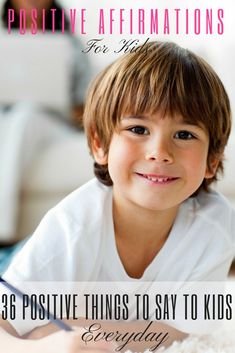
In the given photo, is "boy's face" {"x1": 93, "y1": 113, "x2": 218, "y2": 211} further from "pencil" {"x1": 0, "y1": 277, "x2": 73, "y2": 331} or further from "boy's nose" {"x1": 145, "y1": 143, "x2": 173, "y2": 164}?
"pencil" {"x1": 0, "y1": 277, "x2": 73, "y2": 331}

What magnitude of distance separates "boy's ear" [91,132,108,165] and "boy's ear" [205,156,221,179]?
9 cm

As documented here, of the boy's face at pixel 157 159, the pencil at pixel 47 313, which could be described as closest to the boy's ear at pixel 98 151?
the boy's face at pixel 157 159

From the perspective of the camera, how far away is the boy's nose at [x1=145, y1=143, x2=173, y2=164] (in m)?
0.51

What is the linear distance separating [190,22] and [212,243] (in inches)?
7.9

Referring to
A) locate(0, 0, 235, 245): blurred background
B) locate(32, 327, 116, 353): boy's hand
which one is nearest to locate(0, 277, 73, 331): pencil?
locate(32, 327, 116, 353): boy's hand

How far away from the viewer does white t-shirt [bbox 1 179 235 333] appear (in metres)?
0.55

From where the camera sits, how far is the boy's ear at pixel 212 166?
558 millimetres

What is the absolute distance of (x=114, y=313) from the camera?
1.83ft

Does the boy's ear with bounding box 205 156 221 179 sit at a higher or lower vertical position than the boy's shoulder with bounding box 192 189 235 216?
higher

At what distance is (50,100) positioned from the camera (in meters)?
0.76

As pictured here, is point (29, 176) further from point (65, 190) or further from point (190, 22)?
point (190, 22)

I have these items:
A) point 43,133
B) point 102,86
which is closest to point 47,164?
point 43,133

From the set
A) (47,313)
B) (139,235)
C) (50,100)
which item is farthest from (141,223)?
(50,100)

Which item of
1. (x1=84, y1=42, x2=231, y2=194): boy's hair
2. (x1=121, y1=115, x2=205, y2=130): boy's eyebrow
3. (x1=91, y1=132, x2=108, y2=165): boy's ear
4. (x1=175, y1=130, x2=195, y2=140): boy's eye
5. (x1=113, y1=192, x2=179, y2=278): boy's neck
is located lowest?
(x1=113, y1=192, x2=179, y2=278): boy's neck
